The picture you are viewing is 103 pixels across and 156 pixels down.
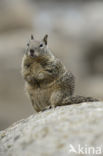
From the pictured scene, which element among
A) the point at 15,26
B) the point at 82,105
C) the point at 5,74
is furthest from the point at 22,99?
the point at 82,105

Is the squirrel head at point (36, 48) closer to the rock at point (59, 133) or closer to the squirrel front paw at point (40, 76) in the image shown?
the squirrel front paw at point (40, 76)

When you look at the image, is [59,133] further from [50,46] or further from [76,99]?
[50,46]

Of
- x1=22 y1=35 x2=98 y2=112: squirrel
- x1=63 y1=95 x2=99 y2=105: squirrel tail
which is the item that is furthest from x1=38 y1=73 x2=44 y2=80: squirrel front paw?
x1=63 y1=95 x2=99 y2=105: squirrel tail

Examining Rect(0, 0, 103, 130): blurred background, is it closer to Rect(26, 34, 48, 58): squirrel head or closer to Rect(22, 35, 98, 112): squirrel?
Rect(26, 34, 48, 58): squirrel head

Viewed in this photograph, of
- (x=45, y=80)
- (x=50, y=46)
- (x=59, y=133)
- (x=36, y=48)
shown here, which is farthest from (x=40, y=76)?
(x=50, y=46)

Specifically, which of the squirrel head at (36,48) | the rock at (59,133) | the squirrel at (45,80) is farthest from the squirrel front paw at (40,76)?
the rock at (59,133)

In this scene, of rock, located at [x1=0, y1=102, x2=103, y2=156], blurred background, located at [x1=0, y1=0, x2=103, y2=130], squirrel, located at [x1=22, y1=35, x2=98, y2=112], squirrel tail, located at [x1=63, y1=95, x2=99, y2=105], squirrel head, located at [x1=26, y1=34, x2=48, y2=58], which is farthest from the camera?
blurred background, located at [x1=0, y1=0, x2=103, y2=130]
